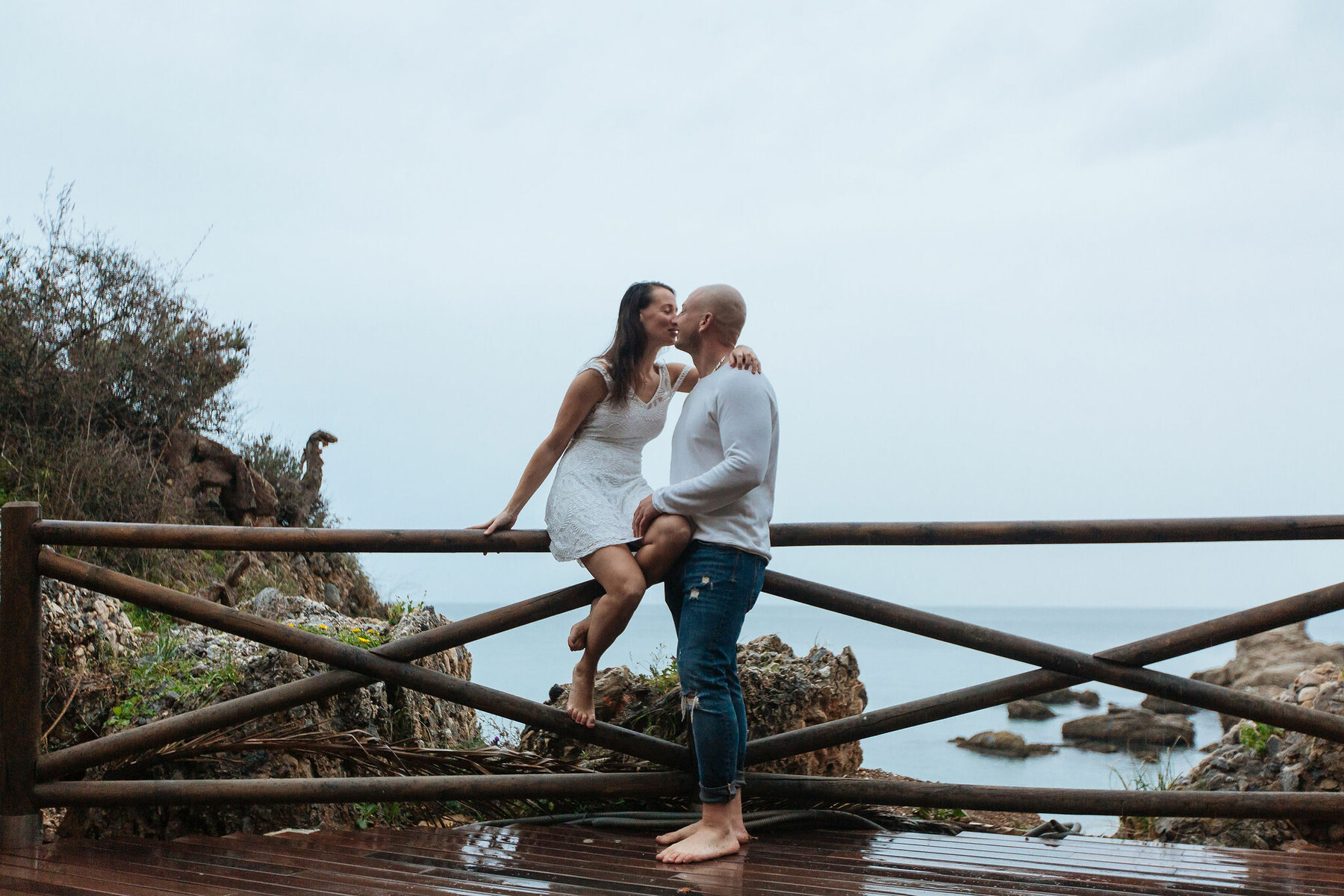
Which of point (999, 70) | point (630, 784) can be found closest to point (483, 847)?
point (630, 784)

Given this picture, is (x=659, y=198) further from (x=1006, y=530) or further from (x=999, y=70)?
(x=1006, y=530)

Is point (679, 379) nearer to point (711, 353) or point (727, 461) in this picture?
point (711, 353)

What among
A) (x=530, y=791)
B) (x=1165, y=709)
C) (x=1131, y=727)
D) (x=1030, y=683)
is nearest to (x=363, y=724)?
(x=530, y=791)

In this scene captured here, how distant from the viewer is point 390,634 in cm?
480

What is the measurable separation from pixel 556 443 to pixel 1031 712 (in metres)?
19.0

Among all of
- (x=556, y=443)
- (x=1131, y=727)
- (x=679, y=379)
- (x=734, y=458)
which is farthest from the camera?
(x=1131, y=727)

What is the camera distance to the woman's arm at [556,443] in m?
3.04

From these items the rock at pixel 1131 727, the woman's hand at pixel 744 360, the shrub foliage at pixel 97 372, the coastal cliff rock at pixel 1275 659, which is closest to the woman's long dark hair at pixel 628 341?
the woman's hand at pixel 744 360

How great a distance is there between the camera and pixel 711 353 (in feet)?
10.2

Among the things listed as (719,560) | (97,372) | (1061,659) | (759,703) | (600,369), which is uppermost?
(97,372)

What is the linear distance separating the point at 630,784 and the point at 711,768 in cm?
35

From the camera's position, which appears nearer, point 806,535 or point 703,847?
point 703,847

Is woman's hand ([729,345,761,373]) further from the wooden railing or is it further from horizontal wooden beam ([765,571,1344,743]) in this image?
horizontal wooden beam ([765,571,1344,743])

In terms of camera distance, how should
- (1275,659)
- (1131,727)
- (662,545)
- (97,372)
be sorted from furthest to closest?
(1131,727) < (1275,659) < (97,372) < (662,545)
